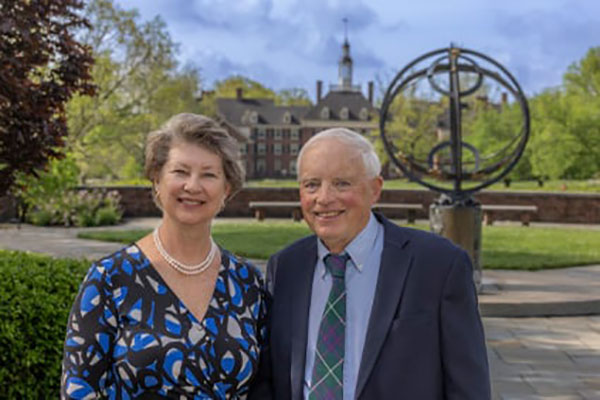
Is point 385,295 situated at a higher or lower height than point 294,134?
lower

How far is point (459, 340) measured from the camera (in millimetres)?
2498

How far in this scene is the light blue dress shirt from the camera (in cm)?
254

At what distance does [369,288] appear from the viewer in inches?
103

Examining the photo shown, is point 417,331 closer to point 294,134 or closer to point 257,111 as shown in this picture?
point 257,111

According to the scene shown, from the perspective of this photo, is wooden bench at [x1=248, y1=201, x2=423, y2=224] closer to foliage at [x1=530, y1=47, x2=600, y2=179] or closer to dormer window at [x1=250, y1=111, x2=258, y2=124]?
foliage at [x1=530, y1=47, x2=600, y2=179]

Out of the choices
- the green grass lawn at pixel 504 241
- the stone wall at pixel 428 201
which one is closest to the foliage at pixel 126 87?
the stone wall at pixel 428 201

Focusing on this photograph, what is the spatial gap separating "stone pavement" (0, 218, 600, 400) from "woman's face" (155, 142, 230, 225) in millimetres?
4194

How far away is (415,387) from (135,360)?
0.97m

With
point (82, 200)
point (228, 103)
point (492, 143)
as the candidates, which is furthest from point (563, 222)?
point (228, 103)

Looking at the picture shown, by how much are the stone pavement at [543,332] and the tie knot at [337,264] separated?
12.8 feet

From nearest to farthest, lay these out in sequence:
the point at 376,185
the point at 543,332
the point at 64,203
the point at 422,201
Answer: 1. the point at 376,185
2. the point at 543,332
3. the point at 64,203
4. the point at 422,201

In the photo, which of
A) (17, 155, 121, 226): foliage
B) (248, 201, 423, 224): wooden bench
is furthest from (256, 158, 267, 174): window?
(17, 155, 121, 226): foliage

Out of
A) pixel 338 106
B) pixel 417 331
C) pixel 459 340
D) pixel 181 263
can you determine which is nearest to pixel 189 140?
pixel 181 263

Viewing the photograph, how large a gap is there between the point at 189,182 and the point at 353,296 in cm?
73
